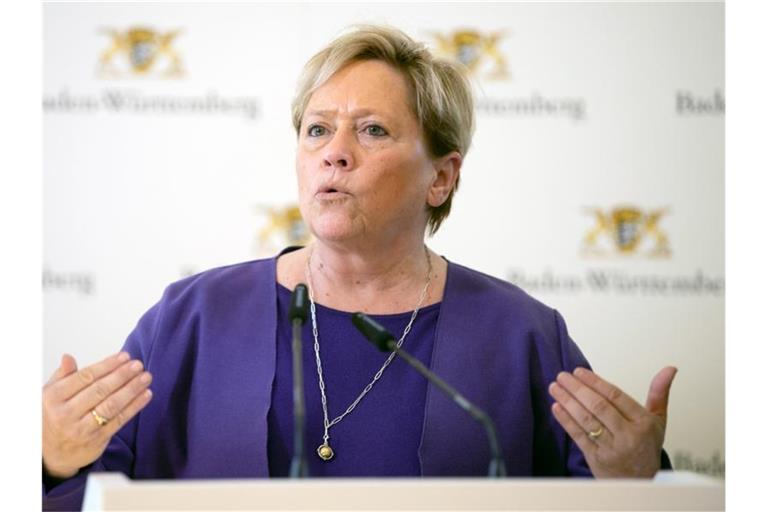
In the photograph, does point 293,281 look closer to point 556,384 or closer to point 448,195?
point 448,195

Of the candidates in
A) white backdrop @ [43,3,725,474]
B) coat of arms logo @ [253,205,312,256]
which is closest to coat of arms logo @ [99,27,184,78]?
white backdrop @ [43,3,725,474]

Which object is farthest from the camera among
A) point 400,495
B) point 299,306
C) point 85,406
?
point 85,406

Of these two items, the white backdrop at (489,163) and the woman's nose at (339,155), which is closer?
the woman's nose at (339,155)

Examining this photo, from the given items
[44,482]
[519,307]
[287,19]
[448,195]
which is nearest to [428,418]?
[519,307]

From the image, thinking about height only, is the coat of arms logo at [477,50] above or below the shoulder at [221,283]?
above

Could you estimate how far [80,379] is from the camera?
1.78 metres

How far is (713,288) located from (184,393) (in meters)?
1.68

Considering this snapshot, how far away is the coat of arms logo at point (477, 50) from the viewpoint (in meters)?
3.02

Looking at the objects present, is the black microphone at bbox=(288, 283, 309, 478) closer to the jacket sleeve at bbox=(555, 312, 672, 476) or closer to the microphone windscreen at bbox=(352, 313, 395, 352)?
the microphone windscreen at bbox=(352, 313, 395, 352)

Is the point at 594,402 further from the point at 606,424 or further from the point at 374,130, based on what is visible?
the point at 374,130

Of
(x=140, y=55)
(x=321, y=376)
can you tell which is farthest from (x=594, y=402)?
(x=140, y=55)

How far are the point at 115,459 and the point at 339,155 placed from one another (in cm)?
73

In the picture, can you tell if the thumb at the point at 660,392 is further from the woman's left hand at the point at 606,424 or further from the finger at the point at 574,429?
the finger at the point at 574,429

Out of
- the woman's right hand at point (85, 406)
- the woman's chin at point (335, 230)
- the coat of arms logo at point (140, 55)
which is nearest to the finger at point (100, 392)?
the woman's right hand at point (85, 406)
